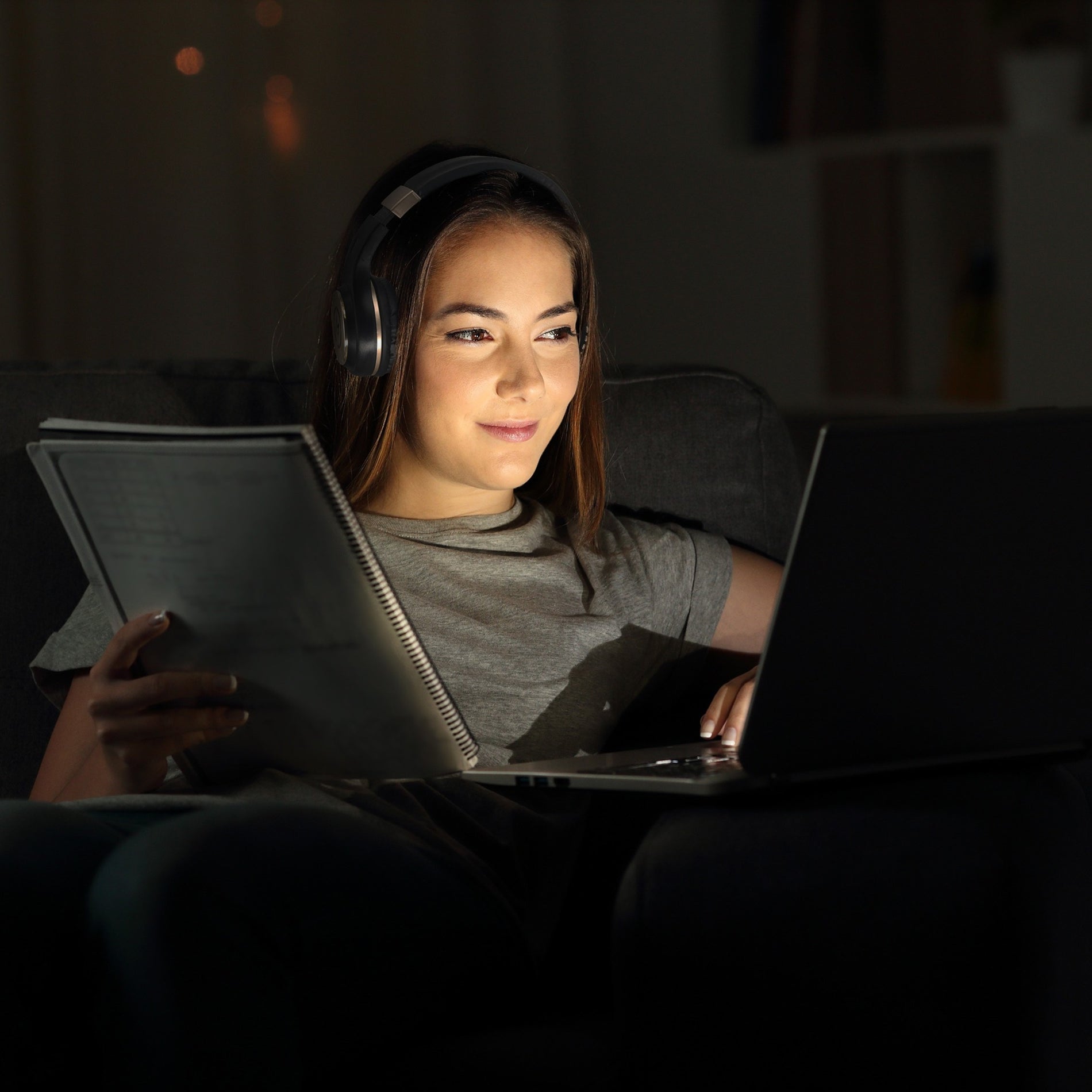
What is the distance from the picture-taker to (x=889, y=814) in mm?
823

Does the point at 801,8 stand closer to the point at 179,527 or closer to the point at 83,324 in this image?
the point at 83,324

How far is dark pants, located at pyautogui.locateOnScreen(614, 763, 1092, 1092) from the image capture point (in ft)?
2.61

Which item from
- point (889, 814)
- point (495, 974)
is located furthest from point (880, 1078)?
point (495, 974)

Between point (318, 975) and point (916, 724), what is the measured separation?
0.39 m

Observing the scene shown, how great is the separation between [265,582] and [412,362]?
1.27ft

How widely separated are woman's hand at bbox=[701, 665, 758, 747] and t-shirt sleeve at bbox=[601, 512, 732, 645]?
147 mm

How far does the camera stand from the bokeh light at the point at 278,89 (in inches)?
104

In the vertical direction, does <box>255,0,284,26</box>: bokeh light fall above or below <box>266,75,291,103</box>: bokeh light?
above

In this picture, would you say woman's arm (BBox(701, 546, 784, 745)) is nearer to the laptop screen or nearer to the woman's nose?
the woman's nose

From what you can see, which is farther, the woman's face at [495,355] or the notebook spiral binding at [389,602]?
the woman's face at [495,355]

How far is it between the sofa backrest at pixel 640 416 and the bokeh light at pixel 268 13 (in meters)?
1.43

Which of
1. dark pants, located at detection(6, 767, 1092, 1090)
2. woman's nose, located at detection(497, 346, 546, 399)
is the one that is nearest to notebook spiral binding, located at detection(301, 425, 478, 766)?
dark pants, located at detection(6, 767, 1092, 1090)

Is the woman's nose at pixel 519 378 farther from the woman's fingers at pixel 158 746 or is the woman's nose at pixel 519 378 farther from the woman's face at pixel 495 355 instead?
the woman's fingers at pixel 158 746

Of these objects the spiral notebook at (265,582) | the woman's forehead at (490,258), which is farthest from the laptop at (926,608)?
the woman's forehead at (490,258)
